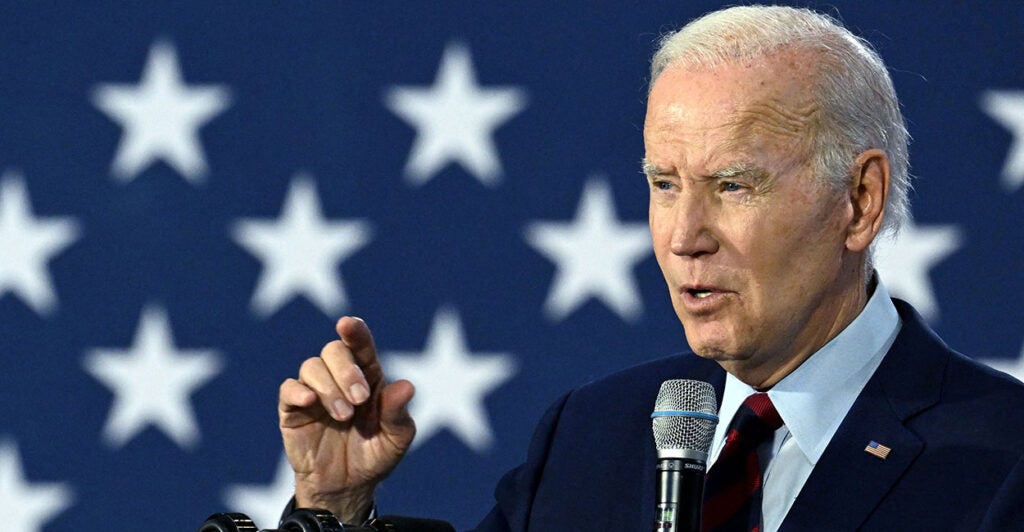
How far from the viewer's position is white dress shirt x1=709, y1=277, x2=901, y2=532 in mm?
1820

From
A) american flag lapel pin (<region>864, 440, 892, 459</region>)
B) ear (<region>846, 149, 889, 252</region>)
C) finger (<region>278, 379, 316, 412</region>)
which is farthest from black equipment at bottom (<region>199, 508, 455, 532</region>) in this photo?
ear (<region>846, 149, 889, 252</region>)

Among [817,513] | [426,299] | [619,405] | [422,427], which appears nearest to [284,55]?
[426,299]

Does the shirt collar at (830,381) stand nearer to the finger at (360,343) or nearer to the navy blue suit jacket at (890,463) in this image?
the navy blue suit jacket at (890,463)

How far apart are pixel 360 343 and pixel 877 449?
648 mm

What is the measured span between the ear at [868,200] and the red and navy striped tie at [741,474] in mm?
236

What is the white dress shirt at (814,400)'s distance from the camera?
182 cm

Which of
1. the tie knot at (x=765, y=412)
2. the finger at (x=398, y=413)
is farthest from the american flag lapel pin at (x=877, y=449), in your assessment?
the finger at (x=398, y=413)

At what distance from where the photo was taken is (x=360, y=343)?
1.77m

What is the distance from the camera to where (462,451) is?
289 cm

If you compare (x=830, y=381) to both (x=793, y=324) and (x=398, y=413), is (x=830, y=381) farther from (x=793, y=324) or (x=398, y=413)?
(x=398, y=413)

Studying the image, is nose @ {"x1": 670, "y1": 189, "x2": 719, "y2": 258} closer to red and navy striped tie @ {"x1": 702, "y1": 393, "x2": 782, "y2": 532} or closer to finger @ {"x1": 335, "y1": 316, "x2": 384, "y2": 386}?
red and navy striped tie @ {"x1": 702, "y1": 393, "x2": 782, "y2": 532}

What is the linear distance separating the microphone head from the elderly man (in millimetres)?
274

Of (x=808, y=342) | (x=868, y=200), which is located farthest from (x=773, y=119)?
(x=808, y=342)

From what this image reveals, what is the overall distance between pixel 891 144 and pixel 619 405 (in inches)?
22.3
